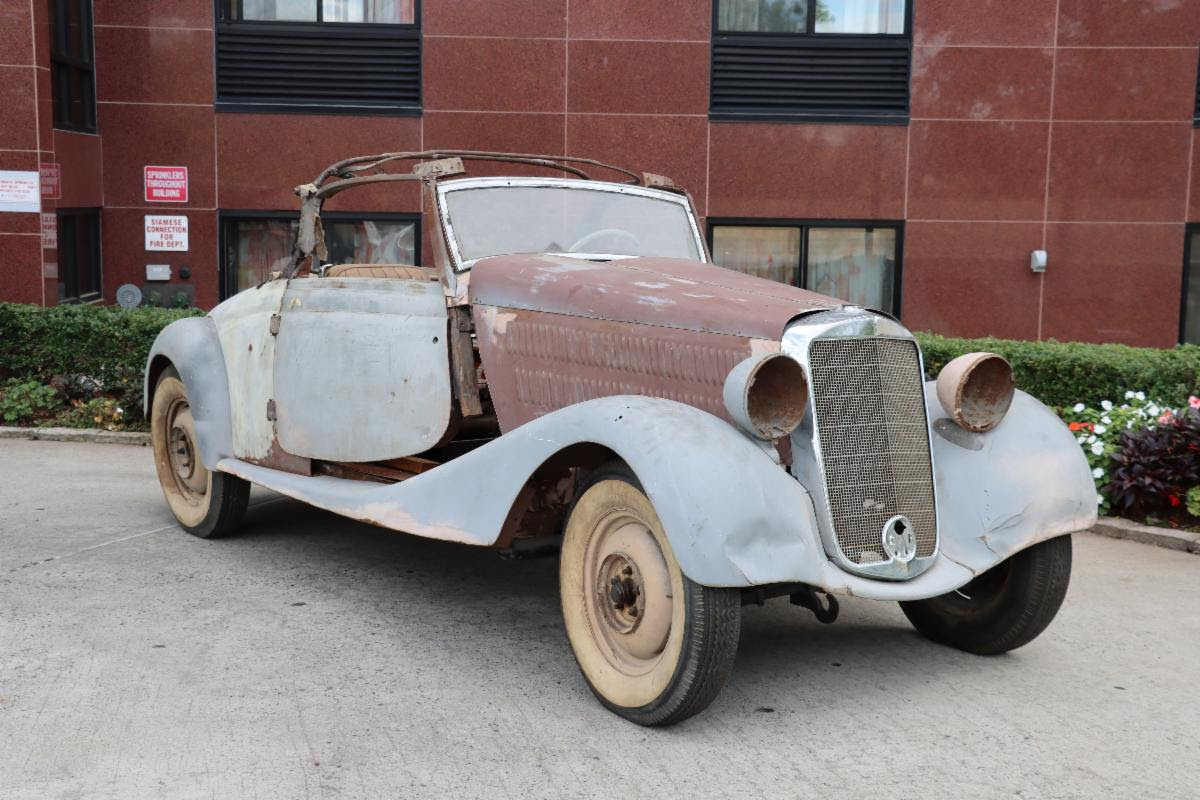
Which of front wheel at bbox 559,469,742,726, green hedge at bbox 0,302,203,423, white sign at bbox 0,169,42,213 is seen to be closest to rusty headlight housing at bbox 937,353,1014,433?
front wheel at bbox 559,469,742,726

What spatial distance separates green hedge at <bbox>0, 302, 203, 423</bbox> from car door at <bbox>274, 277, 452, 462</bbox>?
4.49 metres

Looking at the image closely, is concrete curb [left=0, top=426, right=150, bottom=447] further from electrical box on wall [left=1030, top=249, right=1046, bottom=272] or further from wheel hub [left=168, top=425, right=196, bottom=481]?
electrical box on wall [left=1030, top=249, right=1046, bottom=272]

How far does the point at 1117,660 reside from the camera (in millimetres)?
5289

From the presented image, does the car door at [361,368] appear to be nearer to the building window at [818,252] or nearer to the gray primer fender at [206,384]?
the gray primer fender at [206,384]

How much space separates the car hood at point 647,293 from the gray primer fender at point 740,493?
0.44 metres

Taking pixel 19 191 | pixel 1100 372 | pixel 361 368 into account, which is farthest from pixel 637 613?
pixel 19 191

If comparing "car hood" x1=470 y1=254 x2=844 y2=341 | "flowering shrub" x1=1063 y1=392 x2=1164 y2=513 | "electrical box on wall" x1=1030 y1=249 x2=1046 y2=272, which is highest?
"electrical box on wall" x1=1030 y1=249 x2=1046 y2=272

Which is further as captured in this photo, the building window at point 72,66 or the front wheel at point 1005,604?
the building window at point 72,66

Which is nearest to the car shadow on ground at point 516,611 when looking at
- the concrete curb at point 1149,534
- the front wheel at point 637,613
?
the front wheel at point 637,613

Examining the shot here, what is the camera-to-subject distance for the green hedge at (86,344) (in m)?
10.6

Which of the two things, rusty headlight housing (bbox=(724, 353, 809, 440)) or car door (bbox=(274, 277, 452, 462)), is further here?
car door (bbox=(274, 277, 452, 462))

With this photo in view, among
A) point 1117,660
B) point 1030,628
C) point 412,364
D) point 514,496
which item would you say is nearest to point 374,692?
point 514,496

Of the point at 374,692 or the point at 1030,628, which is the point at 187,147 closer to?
the point at 374,692

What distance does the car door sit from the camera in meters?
5.88
